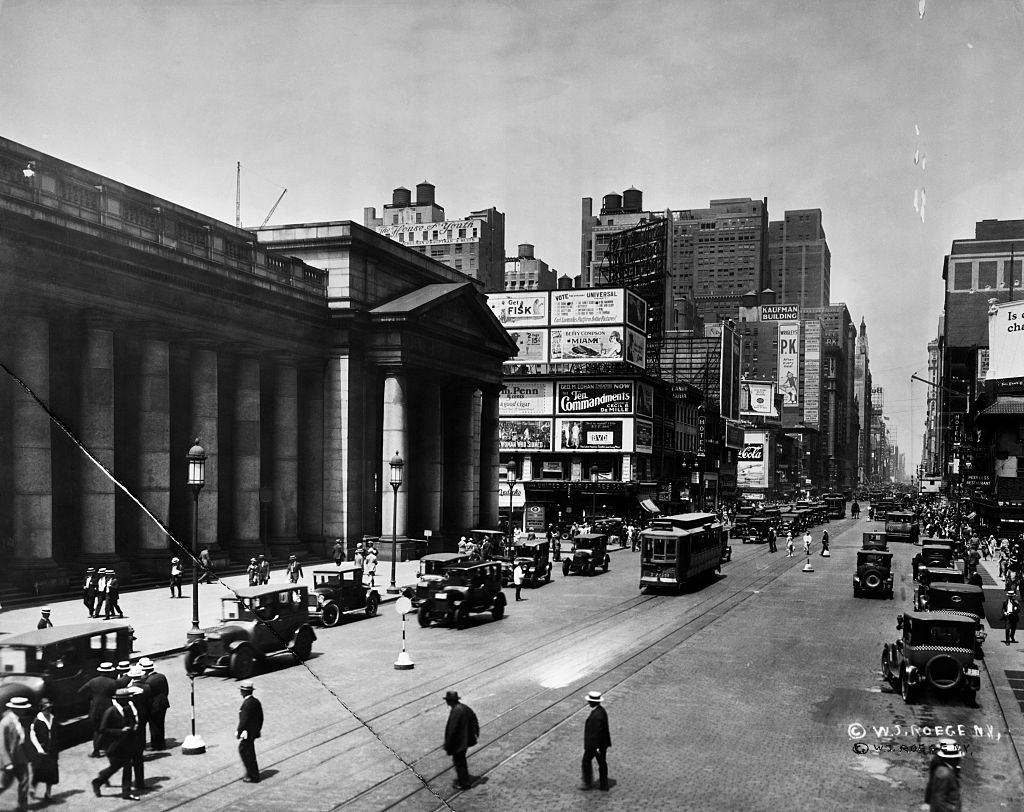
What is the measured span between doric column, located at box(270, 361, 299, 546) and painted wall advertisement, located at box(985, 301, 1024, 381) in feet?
216

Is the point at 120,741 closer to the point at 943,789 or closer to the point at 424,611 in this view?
the point at 943,789

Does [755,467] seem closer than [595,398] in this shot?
No

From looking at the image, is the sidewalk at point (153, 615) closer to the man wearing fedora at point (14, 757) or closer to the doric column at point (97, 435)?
the doric column at point (97, 435)

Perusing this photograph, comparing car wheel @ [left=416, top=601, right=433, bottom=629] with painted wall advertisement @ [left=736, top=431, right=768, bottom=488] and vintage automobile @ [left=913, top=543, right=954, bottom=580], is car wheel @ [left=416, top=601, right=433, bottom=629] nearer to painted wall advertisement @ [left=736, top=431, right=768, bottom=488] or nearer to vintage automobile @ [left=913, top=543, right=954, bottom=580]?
vintage automobile @ [left=913, top=543, right=954, bottom=580]

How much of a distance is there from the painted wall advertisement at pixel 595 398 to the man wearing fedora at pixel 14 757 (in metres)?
74.5

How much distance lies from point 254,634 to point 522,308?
71791mm

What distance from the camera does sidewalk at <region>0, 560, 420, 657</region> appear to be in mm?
22969

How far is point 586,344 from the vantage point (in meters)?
87.3

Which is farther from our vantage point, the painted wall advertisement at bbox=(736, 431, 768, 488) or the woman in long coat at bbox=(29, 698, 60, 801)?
→ the painted wall advertisement at bbox=(736, 431, 768, 488)

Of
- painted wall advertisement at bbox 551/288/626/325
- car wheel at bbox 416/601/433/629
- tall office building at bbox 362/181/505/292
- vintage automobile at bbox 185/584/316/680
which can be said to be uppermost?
tall office building at bbox 362/181/505/292

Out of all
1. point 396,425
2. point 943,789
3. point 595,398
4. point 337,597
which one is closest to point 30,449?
point 337,597

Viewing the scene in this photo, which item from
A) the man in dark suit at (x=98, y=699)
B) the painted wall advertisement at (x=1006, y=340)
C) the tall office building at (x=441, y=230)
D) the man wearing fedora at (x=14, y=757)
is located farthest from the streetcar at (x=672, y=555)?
the tall office building at (x=441, y=230)

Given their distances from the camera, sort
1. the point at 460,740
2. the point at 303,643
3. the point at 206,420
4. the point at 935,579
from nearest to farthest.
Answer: the point at 460,740
the point at 303,643
the point at 935,579
the point at 206,420

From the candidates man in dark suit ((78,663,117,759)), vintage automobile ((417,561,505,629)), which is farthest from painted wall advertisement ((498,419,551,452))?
man in dark suit ((78,663,117,759))
